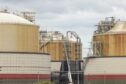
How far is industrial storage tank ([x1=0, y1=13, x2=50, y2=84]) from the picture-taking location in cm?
8788

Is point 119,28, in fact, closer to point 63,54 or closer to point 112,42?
point 112,42

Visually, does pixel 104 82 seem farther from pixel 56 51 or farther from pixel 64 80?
pixel 56 51

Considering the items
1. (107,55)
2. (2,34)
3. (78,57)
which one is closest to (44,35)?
(78,57)

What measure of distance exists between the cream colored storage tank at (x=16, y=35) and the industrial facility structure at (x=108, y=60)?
1229 centimetres

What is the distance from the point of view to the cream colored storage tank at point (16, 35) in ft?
297

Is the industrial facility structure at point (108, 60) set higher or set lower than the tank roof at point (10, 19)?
lower

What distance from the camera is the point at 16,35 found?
3573 inches

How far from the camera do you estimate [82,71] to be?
338 ft

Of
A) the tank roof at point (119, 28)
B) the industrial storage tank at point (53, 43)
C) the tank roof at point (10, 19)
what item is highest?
the tank roof at point (10, 19)

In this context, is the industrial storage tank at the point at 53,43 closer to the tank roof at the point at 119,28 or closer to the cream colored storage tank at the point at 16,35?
the tank roof at the point at 119,28

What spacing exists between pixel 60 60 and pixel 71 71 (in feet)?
43.3

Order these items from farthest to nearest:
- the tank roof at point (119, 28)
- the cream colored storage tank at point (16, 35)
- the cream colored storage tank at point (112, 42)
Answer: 1. the tank roof at point (119, 28)
2. the cream colored storage tank at point (112, 42)
3. the cream colored storage tank at point (16, 35)

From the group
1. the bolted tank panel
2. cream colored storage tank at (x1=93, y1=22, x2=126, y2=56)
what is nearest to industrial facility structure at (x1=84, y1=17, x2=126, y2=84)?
cream colored storage tank at (x1=93, y1=22, x2=126, y2=56)

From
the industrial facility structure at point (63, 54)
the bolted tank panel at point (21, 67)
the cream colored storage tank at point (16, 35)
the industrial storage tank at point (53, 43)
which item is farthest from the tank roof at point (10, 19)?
the industrial storage tank at point (53, 43)
